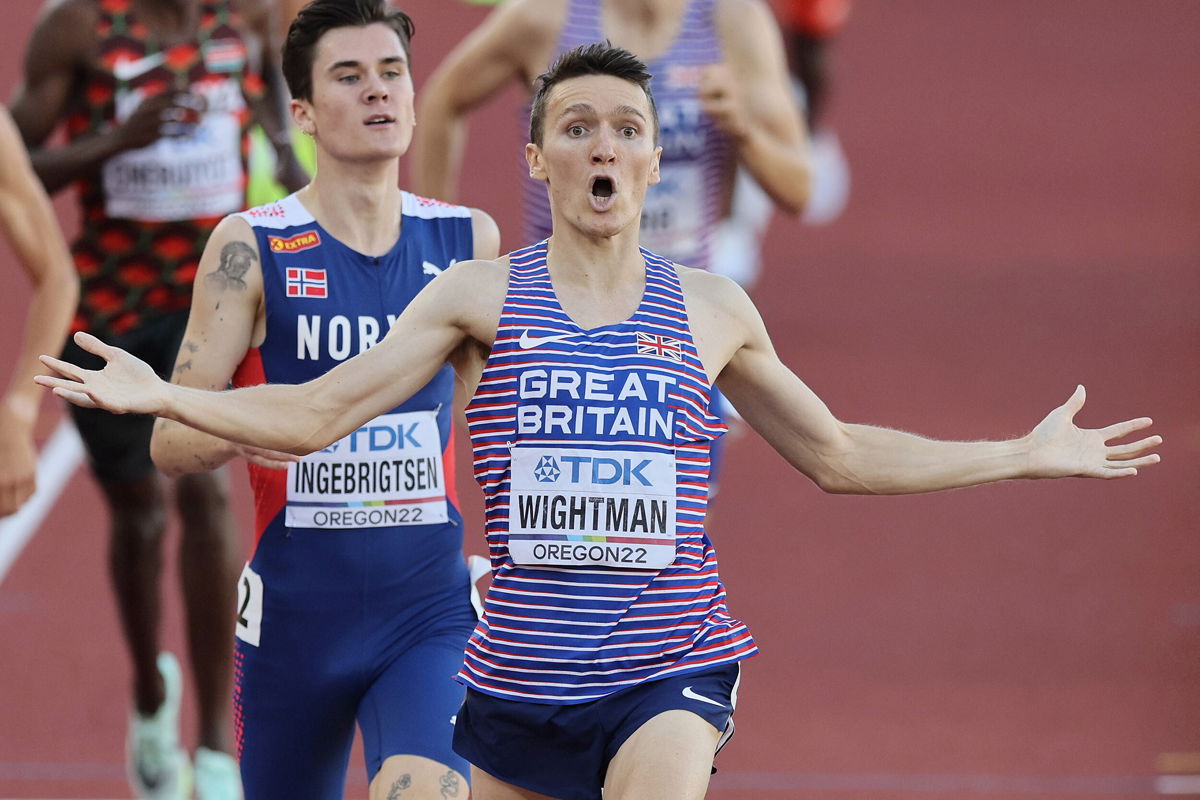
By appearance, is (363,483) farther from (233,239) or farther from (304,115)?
(304,115)

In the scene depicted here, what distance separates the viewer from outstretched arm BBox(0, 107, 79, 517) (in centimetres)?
582

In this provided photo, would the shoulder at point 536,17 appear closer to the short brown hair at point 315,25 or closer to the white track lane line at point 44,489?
the short brown hair at point 315,25

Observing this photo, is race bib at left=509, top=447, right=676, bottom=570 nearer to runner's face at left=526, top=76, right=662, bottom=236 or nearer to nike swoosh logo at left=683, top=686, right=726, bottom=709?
nike swoosh logo at left=683, top=686, right=726, bottom=709

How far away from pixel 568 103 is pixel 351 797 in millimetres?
3307

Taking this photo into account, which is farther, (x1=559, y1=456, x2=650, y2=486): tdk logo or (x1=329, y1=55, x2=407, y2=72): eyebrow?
(x1=329, y1=55, x2=407, y2=72): eyebrow

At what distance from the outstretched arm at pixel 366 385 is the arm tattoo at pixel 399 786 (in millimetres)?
798

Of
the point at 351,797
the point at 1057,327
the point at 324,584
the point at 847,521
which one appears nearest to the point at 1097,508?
the point at 847,521

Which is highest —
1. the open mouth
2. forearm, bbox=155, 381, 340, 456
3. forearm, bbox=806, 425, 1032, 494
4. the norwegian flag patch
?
the open mouth

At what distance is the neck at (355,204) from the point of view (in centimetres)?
488

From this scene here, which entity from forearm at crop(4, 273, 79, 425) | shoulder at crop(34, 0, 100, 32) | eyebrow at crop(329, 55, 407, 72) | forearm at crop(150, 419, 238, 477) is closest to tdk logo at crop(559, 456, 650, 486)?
forearm at crop(150, 419, 238, 477)

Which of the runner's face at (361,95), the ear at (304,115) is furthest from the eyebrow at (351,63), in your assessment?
the ear at (304,115)

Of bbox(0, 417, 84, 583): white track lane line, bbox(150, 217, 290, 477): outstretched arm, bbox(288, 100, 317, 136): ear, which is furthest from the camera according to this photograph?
bbox(0, 417, 84, 583): white track lane line

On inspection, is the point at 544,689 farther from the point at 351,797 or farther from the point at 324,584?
the point at 351,797

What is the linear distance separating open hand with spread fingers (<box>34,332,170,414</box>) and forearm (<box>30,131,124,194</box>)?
3022 millimetres
